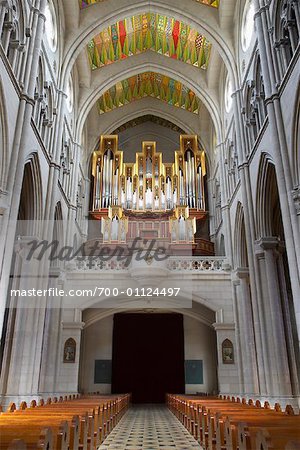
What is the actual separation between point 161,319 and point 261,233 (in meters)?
10.1

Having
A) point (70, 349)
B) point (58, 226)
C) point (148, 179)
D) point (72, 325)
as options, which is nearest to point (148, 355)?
point (70, 349)

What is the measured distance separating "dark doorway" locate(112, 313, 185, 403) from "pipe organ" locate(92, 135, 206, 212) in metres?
6.00

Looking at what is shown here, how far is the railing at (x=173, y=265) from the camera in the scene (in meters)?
16.1

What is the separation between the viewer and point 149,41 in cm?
2031

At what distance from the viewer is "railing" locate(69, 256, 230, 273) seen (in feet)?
52.8

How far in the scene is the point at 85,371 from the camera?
19406mm

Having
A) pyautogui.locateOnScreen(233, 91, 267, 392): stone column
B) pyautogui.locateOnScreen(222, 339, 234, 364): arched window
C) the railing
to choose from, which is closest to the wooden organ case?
the railing

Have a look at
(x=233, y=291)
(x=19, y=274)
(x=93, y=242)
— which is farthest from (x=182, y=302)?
(x=19, y=274)

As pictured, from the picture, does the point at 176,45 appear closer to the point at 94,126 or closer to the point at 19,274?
the point at 94,126

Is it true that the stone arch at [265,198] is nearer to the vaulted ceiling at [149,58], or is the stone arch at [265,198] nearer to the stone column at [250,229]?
the stone column at [250,229]

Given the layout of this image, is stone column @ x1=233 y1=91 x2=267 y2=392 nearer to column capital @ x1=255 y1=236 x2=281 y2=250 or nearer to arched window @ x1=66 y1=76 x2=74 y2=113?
column capital @ x1=255 y1=236 x2=281 y2=250

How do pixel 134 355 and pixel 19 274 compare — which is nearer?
pixel 19 274

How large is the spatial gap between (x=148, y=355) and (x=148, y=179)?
31.5 feet

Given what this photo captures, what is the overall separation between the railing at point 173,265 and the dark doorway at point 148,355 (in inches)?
198
